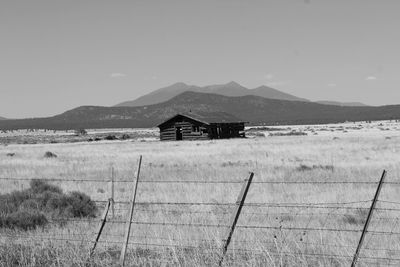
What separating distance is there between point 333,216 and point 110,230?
16.9ft

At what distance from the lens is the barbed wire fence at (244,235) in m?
7.56

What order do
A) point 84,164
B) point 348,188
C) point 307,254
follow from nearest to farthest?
point 307,254, point 348,188, point 84,164

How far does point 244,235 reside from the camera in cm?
970

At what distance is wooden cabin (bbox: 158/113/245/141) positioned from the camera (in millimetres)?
63531

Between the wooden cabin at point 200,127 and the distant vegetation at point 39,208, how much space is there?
158ft

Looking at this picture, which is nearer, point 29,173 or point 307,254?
point 307,254


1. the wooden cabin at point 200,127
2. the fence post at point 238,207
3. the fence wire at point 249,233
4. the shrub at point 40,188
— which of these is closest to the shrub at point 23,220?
the fence wire at point 249,233

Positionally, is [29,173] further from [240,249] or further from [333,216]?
[240,249]

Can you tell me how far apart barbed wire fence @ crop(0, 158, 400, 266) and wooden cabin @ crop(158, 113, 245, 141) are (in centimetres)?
4930

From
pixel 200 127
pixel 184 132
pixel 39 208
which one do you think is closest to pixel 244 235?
pixel 39 208

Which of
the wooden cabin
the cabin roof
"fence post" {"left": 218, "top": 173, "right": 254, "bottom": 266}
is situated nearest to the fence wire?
"fence post" {"left": 218, "top": 173, "right": 254, "bottom": 266}

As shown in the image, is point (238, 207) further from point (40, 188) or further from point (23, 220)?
point (40, 188)

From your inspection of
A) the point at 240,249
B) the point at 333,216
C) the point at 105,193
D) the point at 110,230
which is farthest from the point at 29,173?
the point at 240,249

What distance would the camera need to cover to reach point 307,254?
309 inches
